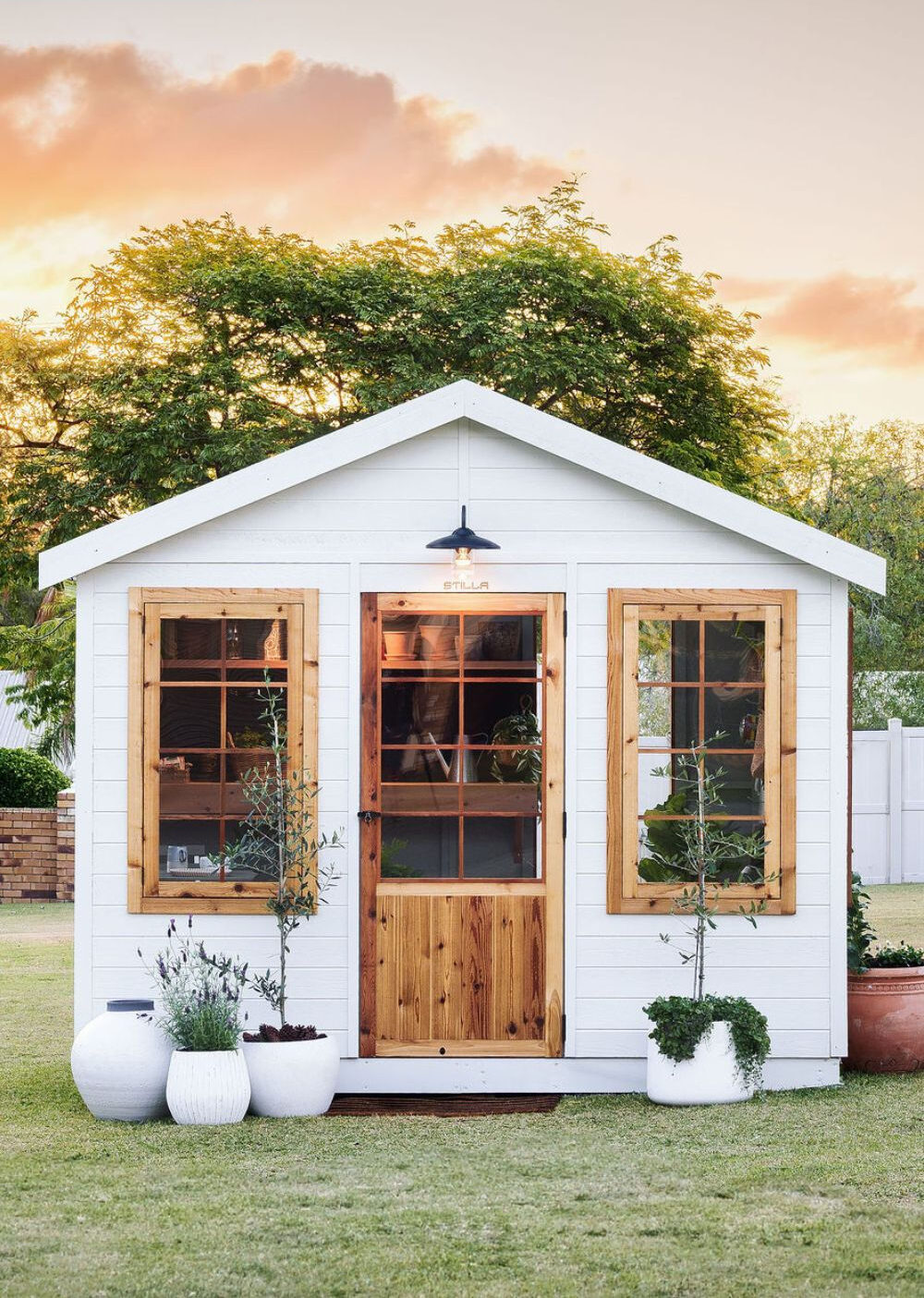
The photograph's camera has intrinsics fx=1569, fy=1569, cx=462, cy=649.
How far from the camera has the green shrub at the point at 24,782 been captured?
15.8 metres

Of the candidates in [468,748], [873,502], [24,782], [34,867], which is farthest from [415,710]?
[873,502]

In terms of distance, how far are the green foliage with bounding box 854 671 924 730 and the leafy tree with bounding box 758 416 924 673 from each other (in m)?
2.88

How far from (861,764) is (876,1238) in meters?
12.0

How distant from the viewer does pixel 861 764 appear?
16141mm

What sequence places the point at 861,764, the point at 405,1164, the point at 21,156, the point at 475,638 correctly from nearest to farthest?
the point at 405,1164, the point at 475,638, the point at 21,156, the point at 861,764

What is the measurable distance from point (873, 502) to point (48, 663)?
53.6 feet

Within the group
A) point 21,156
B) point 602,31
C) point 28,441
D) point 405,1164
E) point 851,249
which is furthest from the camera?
point 28,441

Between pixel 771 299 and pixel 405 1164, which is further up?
pixel 771 299

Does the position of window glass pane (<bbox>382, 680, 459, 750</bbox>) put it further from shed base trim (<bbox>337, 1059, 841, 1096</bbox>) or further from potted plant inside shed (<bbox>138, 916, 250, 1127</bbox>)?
shed base trim (<bbox>337, 1059, 841, 1096</bbox>)

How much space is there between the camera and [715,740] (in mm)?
6875

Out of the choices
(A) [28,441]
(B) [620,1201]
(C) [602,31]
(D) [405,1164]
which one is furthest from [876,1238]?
(A) [28,441]

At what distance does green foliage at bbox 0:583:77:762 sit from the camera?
18469 mm

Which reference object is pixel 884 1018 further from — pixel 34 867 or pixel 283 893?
pixel 34 867

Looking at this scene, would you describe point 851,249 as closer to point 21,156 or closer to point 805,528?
point 21,156
